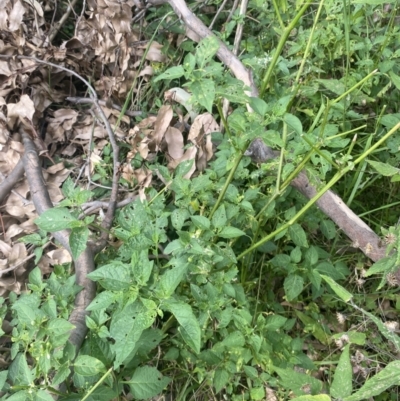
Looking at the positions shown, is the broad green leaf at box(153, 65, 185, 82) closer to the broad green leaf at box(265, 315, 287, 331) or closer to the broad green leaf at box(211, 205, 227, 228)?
the broad green leaf at box(211, 205, 227, 228)

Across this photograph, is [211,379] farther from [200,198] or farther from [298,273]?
[200,198]

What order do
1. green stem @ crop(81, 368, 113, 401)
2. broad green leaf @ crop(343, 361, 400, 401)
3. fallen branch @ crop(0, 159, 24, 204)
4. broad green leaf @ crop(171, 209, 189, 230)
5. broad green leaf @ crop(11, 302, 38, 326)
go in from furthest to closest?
fallen branch @ crop(0, 159, 24, 204) < broad green leaf @ crop(171, 209, 189, 230) < broad green leaf @ crop(11, 302, 38, 326) < green stem @ crop(81, 368, 113, 401) < broad green leaf @ crop(343, 361, 400, 401)

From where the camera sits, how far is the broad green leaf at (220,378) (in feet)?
4.75

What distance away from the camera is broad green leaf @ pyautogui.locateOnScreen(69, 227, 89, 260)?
4.19ft

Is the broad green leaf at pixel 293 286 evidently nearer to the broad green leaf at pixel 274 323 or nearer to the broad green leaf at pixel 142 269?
the broad green leaf at pixel 274 323

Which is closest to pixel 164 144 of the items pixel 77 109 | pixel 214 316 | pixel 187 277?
pixel 77 109

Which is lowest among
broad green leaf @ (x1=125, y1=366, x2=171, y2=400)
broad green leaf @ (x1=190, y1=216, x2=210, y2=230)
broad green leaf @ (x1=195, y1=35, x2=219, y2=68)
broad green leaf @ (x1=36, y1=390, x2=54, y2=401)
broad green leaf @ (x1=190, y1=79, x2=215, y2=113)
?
broad green leaf @ (x1=125, y1=366, x2=171, y2=400)

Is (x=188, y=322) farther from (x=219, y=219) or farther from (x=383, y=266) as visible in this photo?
(x=383, y=266)

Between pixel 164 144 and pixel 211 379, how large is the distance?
100 cm

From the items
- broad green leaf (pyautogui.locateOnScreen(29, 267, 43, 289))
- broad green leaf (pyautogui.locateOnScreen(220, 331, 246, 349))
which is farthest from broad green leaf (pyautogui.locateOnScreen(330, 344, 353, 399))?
broad green leaf (pyautogui.locateOnScreen(29, 267, 43, 289))

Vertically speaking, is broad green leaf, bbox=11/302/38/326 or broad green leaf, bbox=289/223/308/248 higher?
broad green leaf, bbox=289/223/308/248

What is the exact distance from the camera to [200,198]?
1.57 metres

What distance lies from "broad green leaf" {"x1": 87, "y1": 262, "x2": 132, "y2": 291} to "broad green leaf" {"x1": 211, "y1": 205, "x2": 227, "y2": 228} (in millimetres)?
351

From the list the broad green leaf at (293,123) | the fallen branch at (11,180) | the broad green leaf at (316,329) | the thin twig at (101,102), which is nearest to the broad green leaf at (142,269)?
the broad green leaf at (293,123)
